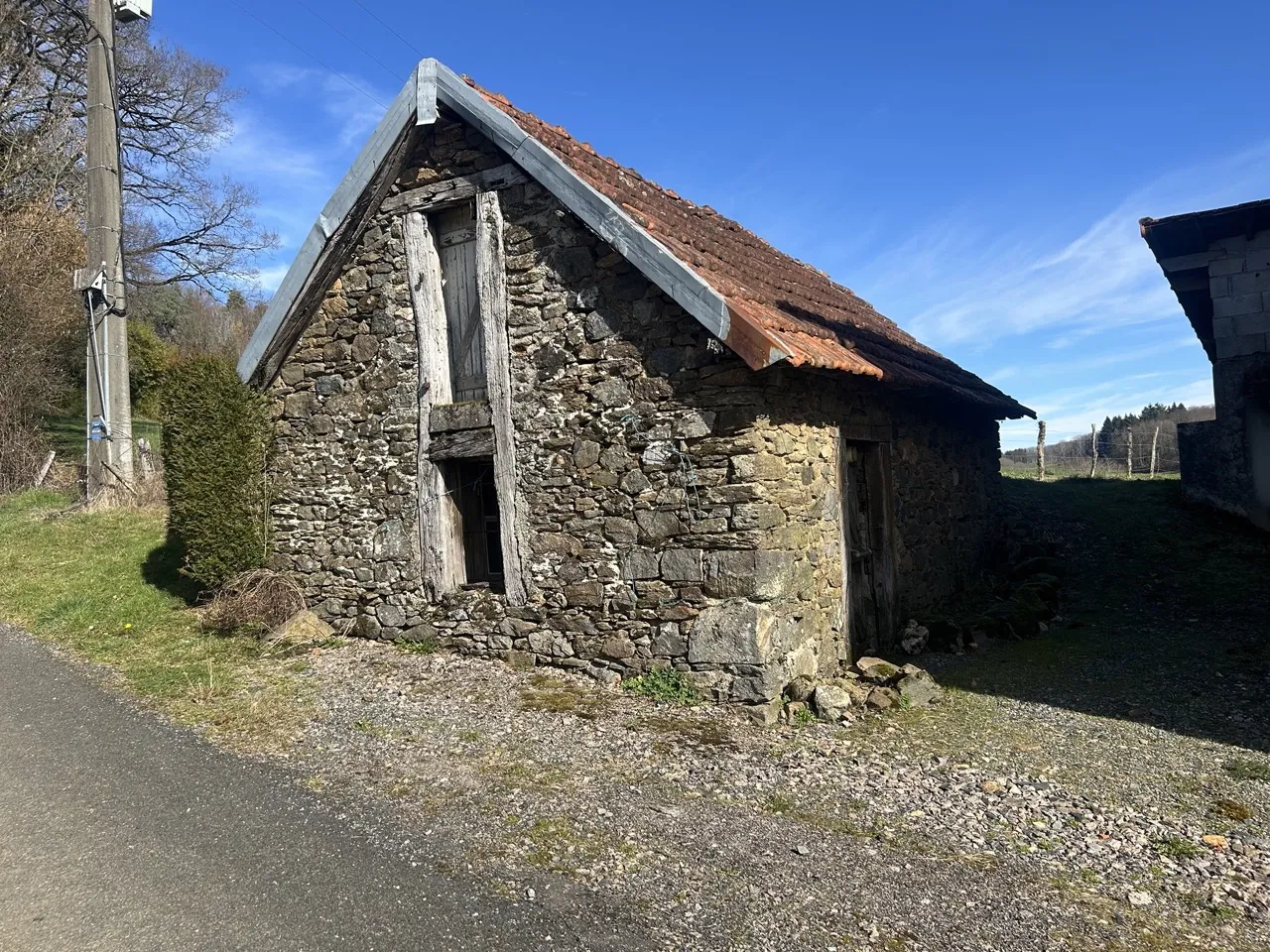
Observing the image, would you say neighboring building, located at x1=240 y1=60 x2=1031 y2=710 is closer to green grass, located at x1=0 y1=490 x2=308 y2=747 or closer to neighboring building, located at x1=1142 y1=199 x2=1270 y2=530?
green grass, located at x1=0 y1=490 x2=308 y2=747

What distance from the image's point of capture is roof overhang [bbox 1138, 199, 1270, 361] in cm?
994

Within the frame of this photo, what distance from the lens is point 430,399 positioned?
7859mm

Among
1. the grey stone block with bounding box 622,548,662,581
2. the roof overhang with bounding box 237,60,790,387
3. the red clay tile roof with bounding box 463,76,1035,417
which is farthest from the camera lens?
the grey stone block with bounding box 622,548,662,581

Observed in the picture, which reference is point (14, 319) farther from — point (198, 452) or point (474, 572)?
point (474, 572)

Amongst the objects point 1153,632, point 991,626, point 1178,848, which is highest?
point 991,626

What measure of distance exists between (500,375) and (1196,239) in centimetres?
922

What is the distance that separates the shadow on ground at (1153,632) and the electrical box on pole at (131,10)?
16128 millimetres

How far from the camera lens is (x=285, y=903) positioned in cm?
357

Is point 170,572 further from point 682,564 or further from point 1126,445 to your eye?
point 1126,445

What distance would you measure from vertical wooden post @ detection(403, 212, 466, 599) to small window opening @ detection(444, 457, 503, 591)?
11cm

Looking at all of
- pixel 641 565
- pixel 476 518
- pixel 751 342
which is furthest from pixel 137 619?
pixel 751 342

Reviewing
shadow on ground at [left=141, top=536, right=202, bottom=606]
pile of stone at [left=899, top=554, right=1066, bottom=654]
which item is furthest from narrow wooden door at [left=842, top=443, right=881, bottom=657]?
shadow on ground at [left=141, top=536, right=202, bottom=606]

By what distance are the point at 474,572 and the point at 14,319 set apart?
12187 mm

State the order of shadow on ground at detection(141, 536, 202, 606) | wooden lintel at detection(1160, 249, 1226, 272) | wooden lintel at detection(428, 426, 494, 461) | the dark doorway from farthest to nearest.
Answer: wooden lintel at detection(1160, 249, 1226, 272) < shadow on ground at detection(141, 536, 202, 606) < the dark doorway < wooden lintel at detection(428, 426, 494, 461)
